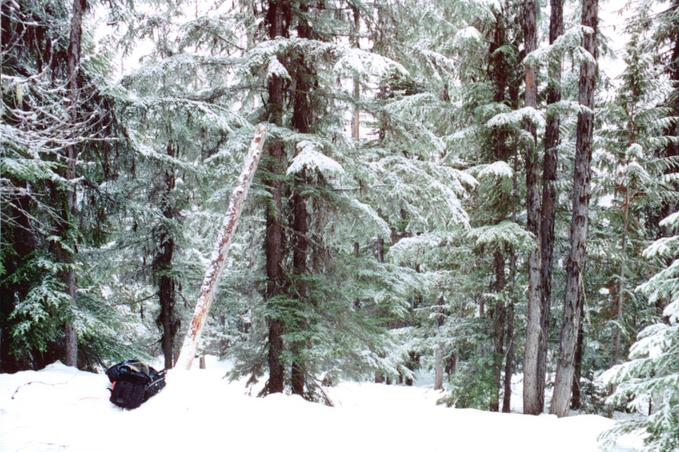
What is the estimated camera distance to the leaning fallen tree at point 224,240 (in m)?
7.39

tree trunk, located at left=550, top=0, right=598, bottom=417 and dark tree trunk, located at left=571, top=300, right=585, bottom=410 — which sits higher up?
tree trunk, located at left=550, top=0, right=598, bottom=417

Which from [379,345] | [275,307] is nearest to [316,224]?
[275,307]

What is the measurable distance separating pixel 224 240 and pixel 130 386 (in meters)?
2.89

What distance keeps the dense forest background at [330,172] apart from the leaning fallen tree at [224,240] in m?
0.39

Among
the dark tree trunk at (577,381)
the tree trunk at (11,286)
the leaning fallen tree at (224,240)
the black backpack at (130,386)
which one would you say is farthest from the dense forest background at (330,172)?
the black backpack at (130,386)

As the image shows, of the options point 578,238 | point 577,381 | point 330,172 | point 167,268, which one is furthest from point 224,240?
point 577,381

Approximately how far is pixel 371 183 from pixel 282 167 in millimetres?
Answer: 1814

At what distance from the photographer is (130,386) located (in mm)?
5484

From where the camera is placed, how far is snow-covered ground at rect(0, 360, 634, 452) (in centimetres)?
461

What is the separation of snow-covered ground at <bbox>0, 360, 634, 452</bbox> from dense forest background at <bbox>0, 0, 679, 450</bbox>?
1.11 metres

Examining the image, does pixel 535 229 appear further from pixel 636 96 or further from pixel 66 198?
pixel 66 198

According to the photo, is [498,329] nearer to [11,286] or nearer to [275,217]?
[275,217]

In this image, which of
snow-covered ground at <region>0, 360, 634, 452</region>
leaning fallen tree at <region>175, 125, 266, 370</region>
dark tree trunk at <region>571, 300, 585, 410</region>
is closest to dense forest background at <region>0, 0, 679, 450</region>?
leaning fallen tree at <region>175, 125, 266, 370</region>

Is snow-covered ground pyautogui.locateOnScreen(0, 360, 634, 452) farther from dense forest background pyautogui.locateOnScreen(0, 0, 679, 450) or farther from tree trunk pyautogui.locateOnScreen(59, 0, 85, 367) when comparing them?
dense forest background pyautogui.locateOnScreen(0, 0, 679, 450)
